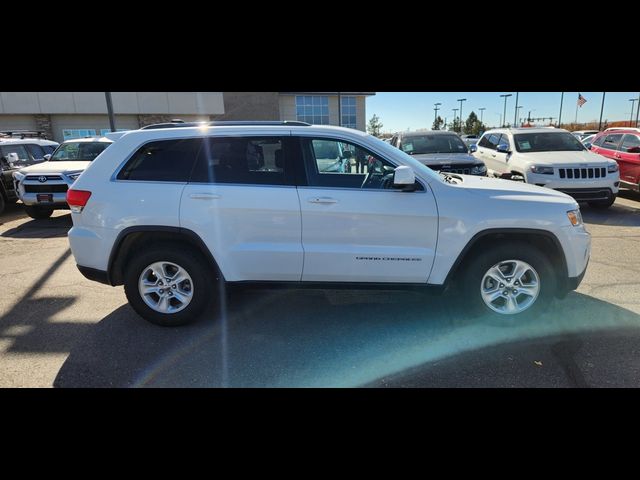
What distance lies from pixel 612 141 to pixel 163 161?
11.7 m

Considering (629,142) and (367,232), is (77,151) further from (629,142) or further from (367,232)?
(629,142)

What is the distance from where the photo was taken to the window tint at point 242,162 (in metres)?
3.78

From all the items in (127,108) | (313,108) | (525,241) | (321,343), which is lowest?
(321,343)

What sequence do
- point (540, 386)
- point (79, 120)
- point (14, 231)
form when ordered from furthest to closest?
point (79, 120) → point (14, 231) → point (540, 386)

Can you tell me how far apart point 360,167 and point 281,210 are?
108 centimetres

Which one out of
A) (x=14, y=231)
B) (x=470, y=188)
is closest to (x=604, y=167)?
(x=470, y=188)

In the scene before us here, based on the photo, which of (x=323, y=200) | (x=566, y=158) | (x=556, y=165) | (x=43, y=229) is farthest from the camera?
(x=566, y=158)

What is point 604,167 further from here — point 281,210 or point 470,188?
point 281,210

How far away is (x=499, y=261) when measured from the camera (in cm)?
371

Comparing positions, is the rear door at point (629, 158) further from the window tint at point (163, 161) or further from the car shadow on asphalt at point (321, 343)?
the window tint at point (163, 161)

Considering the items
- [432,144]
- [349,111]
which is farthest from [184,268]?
[349,111]

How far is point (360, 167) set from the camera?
4270 mm
